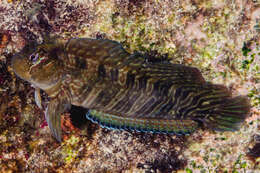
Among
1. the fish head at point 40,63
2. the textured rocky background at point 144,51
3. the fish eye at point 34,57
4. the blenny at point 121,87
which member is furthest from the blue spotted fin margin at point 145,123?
the fish eye at point 34,57

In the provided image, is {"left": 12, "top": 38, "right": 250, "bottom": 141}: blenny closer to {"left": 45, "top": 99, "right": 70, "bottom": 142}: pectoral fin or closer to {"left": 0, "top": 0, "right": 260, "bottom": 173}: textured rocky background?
{"left": 45, "top": 99, "right": 70, "bottom": 142}: pectoral fin

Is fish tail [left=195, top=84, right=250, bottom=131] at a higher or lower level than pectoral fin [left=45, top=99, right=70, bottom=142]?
higher

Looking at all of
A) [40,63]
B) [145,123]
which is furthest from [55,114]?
[145,123]

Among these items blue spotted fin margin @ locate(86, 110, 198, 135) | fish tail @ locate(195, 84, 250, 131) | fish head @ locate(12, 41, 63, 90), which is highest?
fish head @ locate(12, 41, 63, 90)

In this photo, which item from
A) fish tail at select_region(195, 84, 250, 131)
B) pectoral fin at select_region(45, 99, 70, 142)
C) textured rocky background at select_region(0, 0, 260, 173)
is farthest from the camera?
textured rocky background at select_region(0, 0, 260, 173)

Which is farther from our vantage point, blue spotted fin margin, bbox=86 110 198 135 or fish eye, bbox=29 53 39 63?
blue spotted fin margin, bbox=86 110 198 135

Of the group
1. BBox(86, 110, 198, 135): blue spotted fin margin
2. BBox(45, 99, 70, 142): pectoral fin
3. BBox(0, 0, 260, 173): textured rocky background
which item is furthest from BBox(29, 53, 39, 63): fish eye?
BBox(86, 110, 198, 135): blue spotted fin margin
